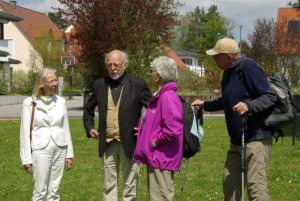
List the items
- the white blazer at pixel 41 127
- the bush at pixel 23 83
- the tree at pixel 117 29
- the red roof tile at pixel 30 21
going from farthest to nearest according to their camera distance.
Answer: the red roof tile at pixel 30 21 → the bush at pixel 23 83 → the tree at pixel 117 29 → the white blazer at pixel 41 127

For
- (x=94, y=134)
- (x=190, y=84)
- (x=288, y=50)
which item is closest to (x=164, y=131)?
(x=94, y=134)

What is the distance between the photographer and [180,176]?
11000mm

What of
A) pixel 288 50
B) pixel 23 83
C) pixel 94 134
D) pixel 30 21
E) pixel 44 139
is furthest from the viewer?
pixel 30 21

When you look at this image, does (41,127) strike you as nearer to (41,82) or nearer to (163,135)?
(41,82)

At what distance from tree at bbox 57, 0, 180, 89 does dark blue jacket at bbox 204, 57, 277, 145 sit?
81.5 ft

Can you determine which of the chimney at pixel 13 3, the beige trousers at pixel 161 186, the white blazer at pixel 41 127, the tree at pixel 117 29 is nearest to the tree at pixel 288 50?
the tree at pixel 117 29

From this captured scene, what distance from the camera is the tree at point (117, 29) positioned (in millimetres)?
31703

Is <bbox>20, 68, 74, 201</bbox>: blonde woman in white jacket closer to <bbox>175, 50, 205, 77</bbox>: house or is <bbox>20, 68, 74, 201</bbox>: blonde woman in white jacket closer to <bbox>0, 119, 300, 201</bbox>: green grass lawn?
<bbox>0, 119, 300, 201</bbox>: green grass lawn

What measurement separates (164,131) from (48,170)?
1.75 metres

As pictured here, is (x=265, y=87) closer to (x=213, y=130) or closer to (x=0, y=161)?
(x=0, y=161)

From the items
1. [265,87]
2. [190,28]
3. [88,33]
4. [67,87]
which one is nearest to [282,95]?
[265,87]

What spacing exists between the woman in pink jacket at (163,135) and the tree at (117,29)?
24827 mm

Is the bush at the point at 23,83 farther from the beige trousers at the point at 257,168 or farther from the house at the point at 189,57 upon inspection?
the house at the point at 189,57

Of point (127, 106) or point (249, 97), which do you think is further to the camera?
point (127, 106)
